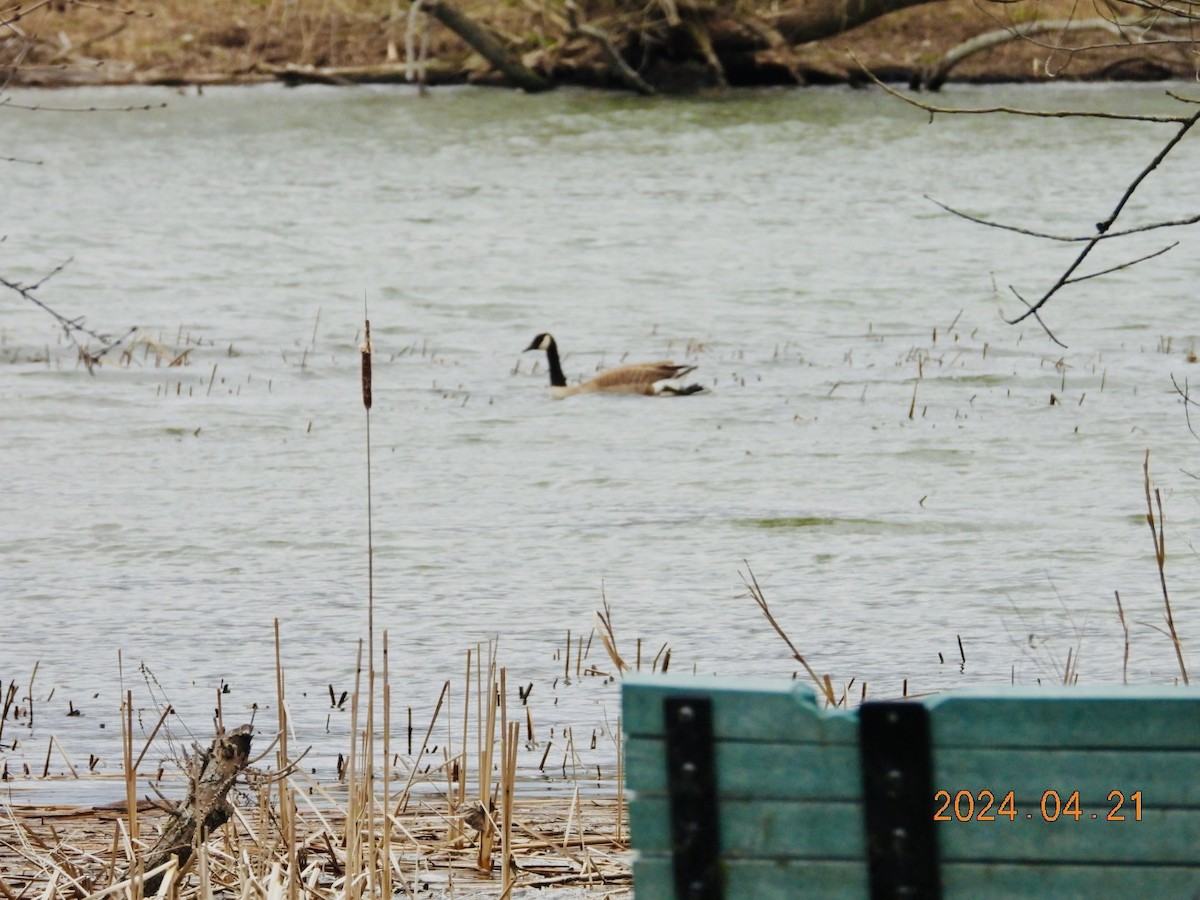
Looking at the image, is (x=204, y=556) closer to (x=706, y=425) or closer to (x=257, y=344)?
(x=706, y=425)

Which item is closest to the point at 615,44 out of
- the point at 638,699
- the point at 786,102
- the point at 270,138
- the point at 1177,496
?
the point at 786,102

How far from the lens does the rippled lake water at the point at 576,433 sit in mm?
7180

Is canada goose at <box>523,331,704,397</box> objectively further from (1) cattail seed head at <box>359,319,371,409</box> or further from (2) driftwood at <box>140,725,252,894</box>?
(1) cattail seed head at <box>359,319,371,409</box>

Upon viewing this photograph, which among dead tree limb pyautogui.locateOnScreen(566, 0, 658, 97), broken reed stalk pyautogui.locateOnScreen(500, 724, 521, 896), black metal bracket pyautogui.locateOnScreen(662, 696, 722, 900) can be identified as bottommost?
broken reed stalk pyautogui.locateOnScreen(500, 724, 521, 896)

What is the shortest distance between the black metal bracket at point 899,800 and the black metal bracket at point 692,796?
20cm

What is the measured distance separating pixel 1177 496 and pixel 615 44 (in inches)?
1024

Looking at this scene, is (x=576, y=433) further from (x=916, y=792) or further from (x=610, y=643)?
(x=916, y=792)

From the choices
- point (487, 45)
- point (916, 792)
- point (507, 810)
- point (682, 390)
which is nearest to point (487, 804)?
point (507, 810)

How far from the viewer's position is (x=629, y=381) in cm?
1270

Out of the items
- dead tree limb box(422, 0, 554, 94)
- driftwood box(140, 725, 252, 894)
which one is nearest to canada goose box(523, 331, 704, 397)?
driftwood box(140, 725, 252, 894)

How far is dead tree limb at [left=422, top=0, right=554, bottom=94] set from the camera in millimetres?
31250

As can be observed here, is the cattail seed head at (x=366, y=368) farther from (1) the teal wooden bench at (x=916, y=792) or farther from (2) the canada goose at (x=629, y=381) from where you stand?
(2) the canada goose at (x=629, y=381)

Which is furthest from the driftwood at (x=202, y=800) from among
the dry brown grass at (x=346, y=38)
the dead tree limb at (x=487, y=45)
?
the dry brown grass at (x=346, y=38)

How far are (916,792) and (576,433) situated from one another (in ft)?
30.9
